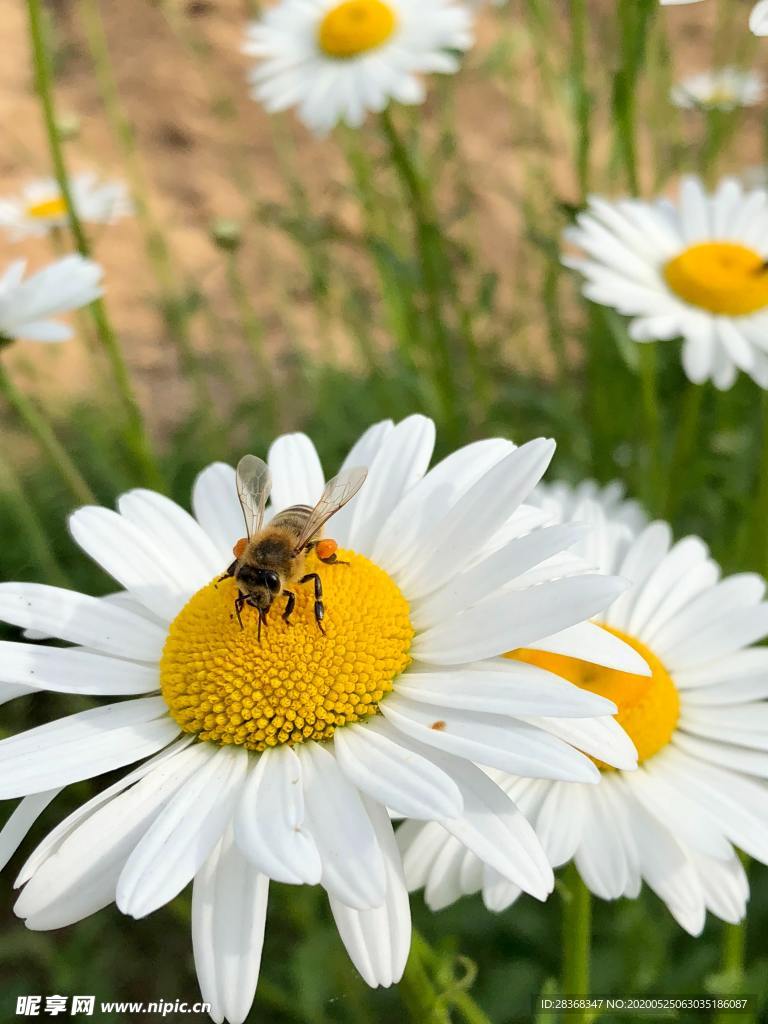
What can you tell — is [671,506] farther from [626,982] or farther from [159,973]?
[159,973]

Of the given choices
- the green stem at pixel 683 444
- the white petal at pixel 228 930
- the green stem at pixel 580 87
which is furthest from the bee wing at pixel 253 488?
the green stem at pixel 580 87

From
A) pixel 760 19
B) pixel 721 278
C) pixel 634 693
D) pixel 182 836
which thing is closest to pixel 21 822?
pixel 182 836

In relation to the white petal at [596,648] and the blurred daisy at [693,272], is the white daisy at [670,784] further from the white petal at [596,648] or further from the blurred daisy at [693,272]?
the blurred daisy at [693,272]

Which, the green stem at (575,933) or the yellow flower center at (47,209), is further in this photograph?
the yellow flower center at (47,209)

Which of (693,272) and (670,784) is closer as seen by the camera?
(670,784)

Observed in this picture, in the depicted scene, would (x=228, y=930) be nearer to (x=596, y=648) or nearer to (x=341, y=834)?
(x=341, y=834)

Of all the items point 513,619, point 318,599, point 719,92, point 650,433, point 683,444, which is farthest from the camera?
point 719,92

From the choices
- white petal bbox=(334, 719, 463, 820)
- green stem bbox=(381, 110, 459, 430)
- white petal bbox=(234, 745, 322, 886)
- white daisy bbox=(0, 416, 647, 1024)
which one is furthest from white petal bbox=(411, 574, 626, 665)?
green stem bbox=(381, 110, 459, 430)

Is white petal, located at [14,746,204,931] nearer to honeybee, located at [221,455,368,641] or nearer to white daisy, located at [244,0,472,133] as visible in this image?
honeybee, located at [221,455,368,641]
